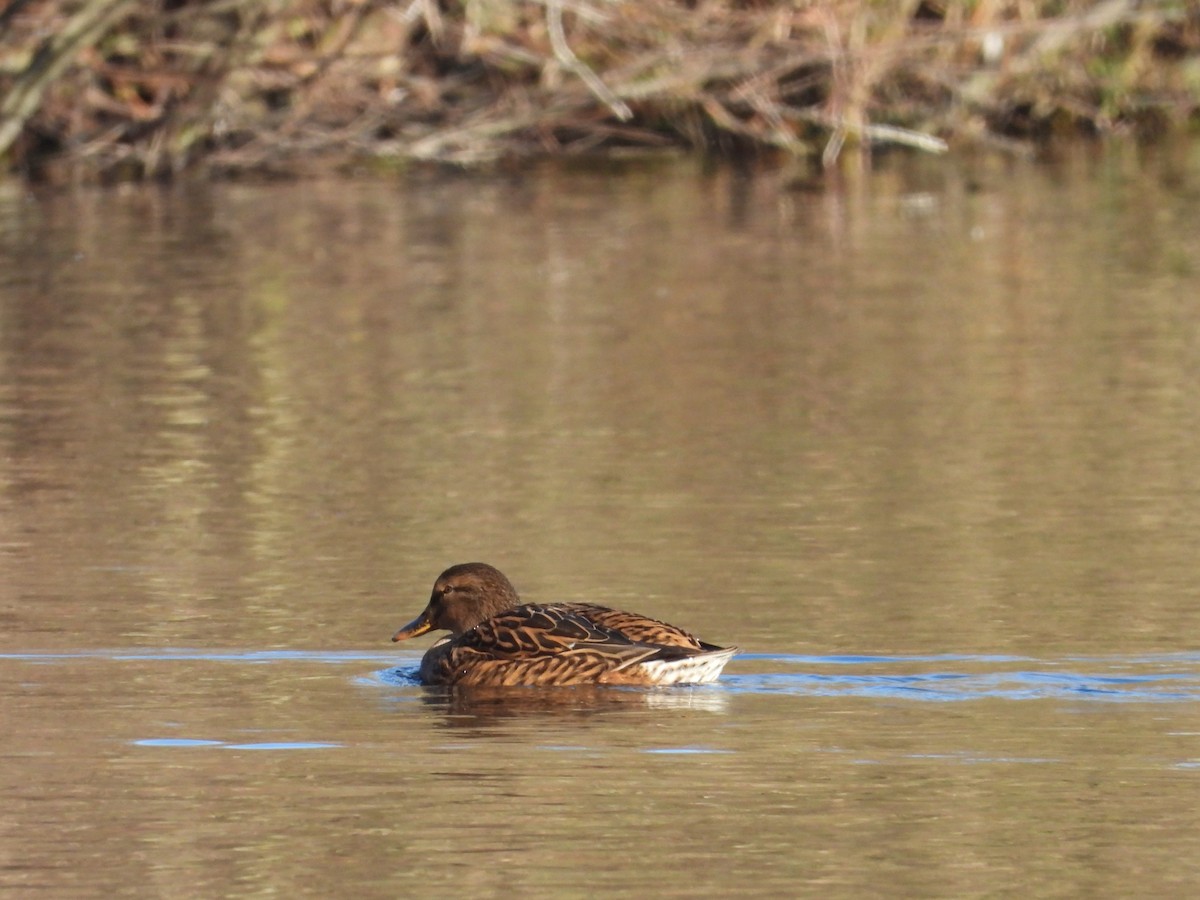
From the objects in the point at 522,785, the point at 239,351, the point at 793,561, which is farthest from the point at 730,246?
the point at 522,785

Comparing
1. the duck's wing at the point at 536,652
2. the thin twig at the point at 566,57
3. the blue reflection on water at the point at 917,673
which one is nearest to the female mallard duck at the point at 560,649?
the duck's wing at the point at 536,652

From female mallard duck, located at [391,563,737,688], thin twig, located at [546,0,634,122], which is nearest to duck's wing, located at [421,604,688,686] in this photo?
female mallard duck, located at [391,563,737,688]

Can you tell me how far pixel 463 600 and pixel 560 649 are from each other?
0.57m

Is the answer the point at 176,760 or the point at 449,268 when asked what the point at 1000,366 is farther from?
the point at 176,760

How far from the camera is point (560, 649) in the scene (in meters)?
7.55

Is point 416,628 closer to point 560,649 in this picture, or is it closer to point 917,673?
point 560,649

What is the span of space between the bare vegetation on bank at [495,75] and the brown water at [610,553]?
4636 millimetres

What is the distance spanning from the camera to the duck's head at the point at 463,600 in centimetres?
799

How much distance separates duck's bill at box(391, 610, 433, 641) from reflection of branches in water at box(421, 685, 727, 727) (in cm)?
34

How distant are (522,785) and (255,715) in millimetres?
1038

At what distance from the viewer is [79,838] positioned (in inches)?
228

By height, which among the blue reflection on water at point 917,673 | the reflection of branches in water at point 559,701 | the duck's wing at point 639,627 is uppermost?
the duck's wing at point 639,627

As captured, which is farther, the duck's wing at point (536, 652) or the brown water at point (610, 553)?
the duck's wing at point (536, 652)

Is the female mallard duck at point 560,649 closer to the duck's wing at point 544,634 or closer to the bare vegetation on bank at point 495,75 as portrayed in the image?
the duck's wing at point 544,634
